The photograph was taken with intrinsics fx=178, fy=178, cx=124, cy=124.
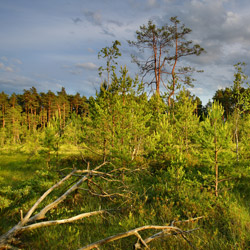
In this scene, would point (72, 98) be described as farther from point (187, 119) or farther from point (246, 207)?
point (246, 207)

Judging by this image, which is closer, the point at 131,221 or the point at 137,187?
the point at 131,221

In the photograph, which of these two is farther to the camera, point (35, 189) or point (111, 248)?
point (35, 189)

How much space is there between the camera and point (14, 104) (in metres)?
49.8

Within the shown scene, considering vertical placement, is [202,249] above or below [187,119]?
below

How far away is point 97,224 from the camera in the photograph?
156 inches

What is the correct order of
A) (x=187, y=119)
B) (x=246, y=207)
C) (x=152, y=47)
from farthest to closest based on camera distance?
(x=152, y=47), (x=187, y=119), (x=246, y=207)

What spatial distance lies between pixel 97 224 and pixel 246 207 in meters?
4.19

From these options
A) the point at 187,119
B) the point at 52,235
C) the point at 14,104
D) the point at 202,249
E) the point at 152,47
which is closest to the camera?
the point at 202,249

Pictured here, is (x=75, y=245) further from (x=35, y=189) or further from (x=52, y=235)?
(x=35, y=189)

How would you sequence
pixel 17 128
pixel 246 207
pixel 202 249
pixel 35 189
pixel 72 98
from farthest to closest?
1. pixel 72 98
2. pixel 17 128
3. pixel 246 207
4. pixel 35 189
5. pixel 202 249

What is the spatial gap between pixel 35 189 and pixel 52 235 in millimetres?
1222

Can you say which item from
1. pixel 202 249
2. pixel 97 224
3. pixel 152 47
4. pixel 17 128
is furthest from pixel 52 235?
pixel 17 128

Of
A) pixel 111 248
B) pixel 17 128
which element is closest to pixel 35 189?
pixel 111 248

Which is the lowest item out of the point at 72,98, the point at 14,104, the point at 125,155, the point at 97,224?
the point at 97,224
